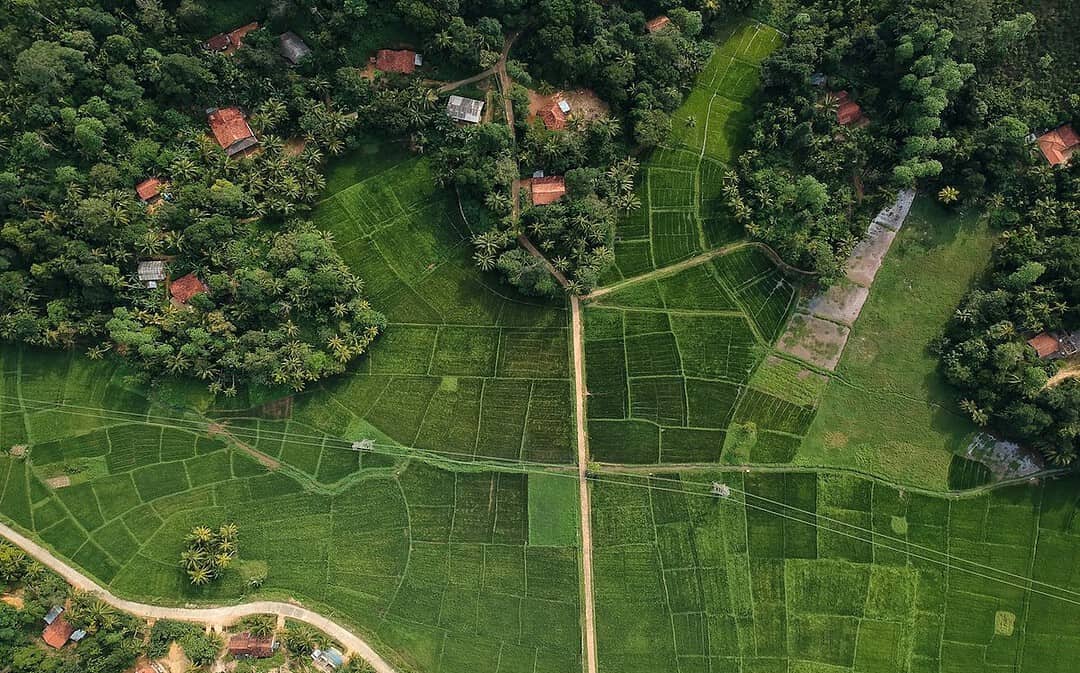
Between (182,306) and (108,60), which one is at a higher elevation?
(108,60)

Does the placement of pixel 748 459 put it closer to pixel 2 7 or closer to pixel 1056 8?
pixel 1056 8

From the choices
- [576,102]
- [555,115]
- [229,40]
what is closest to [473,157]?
[555,115]

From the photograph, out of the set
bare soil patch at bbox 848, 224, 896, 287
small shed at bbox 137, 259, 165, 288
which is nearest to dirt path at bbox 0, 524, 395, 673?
small shed at bbox 137, 259, 165, 288

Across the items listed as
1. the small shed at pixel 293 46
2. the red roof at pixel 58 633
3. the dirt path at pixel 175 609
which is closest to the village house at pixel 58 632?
the red roof at pixel 58 633

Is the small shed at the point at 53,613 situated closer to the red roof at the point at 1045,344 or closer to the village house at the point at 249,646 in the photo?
the village house at the point at 249,646

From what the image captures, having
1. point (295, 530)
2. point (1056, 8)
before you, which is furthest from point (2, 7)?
point (1056, 8)

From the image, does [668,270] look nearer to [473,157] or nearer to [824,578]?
[473,157]
